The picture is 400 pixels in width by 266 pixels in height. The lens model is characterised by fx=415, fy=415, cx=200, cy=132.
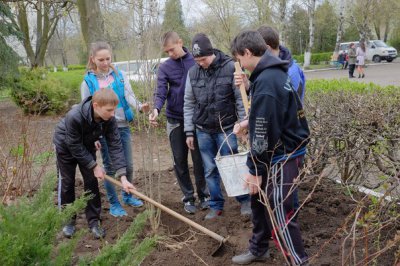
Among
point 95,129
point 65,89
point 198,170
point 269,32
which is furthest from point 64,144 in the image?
point 65,89

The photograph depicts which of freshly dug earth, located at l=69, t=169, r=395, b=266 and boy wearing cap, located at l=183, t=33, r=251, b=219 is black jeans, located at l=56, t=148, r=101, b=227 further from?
boy wearing cap, located at l=183, t=33, r=251, b=219

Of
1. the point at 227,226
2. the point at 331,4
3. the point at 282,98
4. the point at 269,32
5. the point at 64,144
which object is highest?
the point at 331,4

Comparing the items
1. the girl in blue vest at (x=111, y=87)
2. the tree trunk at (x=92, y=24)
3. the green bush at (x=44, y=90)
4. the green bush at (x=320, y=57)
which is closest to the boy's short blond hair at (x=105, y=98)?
the girl in blue vest at (x=111, y=87)

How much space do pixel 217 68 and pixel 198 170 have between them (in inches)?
43.9

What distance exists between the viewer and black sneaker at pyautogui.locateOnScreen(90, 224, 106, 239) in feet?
12.1

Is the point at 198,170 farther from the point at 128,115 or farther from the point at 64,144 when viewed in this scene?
the point at 64,144

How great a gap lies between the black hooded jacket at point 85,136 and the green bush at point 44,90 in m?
8.33

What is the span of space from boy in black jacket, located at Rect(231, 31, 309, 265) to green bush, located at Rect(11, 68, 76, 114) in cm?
969

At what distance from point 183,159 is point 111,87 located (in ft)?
3.42

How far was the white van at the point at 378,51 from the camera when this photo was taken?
28656mm

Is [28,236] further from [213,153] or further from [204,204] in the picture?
[204,204]

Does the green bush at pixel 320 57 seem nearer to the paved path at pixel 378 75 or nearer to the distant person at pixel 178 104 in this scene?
the paved path at pixel 378 75

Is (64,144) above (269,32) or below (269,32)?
below

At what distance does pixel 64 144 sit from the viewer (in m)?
3.51
